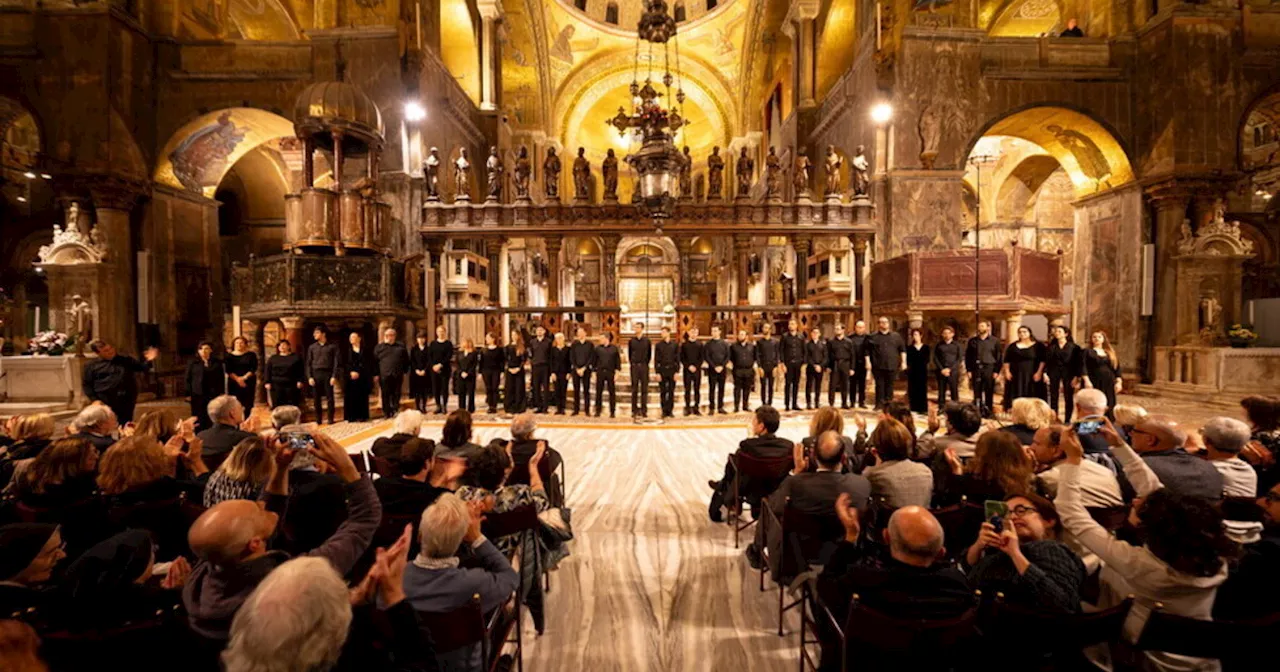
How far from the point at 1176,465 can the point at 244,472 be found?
4545 millimetres

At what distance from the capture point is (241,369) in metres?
7.13

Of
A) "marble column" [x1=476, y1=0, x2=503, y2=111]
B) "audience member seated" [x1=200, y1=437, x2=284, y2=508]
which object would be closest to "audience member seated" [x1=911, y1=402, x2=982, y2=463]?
"audience member seated" [x1=200, y1=437, x2=284, y2=508]

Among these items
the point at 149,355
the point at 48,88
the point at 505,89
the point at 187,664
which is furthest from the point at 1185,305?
the point at 48,88

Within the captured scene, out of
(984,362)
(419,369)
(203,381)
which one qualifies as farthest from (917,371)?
(203,381)

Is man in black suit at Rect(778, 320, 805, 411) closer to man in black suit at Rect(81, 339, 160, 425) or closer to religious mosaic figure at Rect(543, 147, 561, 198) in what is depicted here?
religious mosaic figure at Rect(543, 147, 561, 198)

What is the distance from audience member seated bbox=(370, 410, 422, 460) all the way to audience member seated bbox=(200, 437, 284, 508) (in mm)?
818

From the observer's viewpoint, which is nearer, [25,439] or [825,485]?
[825,485]

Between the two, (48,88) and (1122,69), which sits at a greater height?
(1122,69)

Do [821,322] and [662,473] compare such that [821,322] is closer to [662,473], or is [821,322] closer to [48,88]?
[662,473]

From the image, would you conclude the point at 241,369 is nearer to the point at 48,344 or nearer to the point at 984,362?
the point at 48,344

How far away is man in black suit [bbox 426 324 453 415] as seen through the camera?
8.37 metres

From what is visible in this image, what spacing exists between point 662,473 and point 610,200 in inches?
270

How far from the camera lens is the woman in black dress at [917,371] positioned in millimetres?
8289

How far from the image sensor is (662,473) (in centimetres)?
552
